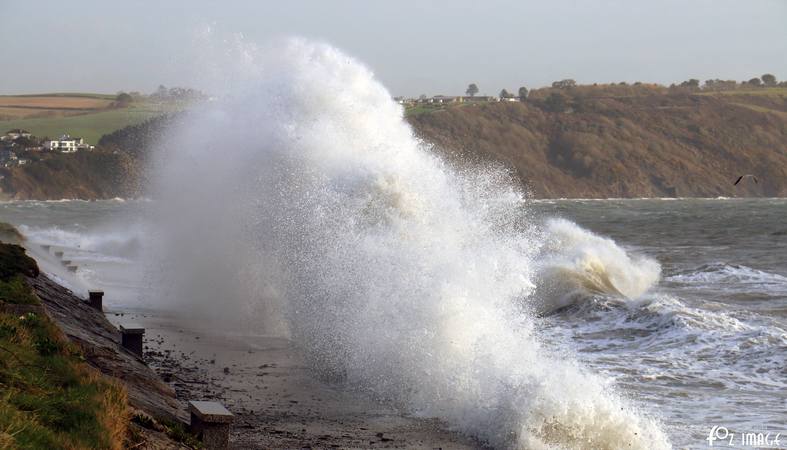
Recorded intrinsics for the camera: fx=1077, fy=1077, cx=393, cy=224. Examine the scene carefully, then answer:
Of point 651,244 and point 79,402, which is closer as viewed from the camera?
point 79,402

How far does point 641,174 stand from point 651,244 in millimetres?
110765

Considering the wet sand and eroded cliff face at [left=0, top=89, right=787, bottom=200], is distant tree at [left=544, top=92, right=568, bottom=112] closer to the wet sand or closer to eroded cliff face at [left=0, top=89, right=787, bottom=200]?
eroded cliff face at [left=0, top=89, right=787, bottom=200]

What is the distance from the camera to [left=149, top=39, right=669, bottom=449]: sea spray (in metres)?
11.0

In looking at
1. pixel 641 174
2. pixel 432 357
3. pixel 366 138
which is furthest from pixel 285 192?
pixel 641 174

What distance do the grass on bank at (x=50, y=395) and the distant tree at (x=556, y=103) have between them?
560 feet

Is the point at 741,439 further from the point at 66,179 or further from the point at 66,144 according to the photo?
the point at 66,179

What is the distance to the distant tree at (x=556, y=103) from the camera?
177 meters

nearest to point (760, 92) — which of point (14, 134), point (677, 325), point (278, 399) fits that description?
point (14, 134)

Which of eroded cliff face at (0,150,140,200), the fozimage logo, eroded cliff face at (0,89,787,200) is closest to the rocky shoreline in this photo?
the fozimage logo

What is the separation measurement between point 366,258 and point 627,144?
150491 millimetres

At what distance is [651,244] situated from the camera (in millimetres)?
44875

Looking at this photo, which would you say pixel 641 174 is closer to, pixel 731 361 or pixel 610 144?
pixel 610 144

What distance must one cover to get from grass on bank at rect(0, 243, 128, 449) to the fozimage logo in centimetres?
592

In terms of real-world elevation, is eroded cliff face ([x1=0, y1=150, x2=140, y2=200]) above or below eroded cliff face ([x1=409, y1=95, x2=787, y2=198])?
below
